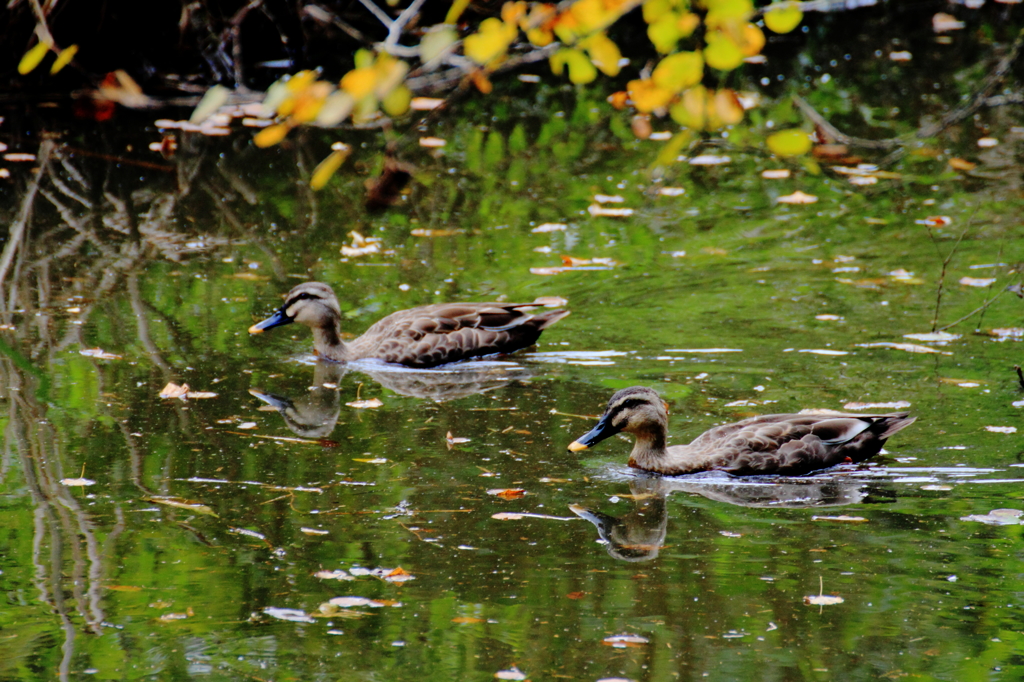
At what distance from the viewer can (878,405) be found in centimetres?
771

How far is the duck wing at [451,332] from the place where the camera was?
8.96 meters

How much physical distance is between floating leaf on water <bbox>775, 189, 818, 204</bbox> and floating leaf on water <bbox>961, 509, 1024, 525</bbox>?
6292 millimetres

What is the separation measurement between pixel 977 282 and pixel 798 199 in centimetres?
267

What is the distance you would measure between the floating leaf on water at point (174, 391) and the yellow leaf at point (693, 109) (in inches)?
196

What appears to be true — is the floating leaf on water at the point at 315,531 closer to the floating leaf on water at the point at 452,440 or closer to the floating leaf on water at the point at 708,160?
the floating leaf on water at the point at 452,440

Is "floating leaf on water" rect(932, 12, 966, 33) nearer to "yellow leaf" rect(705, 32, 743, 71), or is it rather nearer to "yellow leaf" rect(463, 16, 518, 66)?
"yellow leaf" rect(705, 32, 743, 71)

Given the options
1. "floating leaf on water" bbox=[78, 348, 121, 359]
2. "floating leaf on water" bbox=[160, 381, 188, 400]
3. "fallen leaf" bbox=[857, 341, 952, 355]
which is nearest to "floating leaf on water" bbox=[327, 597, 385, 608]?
"floating leaf on water" bbox=[160, 381, 188, 400]

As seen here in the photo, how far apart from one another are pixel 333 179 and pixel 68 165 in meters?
2.93

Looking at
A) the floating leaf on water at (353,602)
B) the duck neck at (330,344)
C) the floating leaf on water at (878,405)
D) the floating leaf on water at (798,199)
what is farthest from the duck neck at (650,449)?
the floating leaf on water at (798,199)

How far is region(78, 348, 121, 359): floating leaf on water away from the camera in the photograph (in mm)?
8617

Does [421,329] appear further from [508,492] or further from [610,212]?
[610,212]

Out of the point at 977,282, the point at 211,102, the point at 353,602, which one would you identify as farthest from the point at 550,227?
the point at 211,102

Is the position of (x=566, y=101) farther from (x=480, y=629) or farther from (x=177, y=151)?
(x=480, y=629)

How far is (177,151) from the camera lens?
14852 mm
